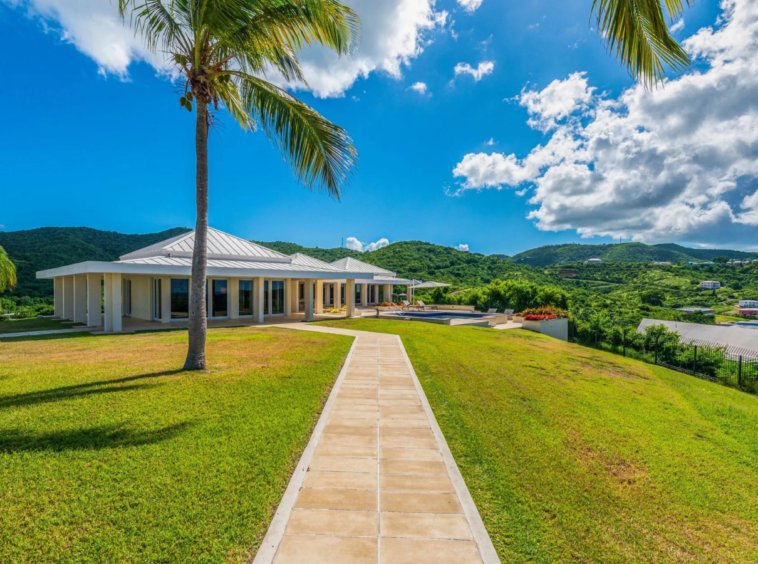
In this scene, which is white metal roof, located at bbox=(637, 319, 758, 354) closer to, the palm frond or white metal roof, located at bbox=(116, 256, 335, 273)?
the palm frond

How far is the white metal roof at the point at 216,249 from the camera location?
19141mm

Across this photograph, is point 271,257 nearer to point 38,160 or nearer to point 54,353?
point 54,353

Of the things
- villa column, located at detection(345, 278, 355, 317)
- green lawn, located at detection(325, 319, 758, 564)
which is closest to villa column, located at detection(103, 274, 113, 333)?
villa column, located at detection(345, 278, 355, 317)

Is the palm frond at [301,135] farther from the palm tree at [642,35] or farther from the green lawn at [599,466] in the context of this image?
the green lawn at [599,466]

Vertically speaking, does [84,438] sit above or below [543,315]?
below

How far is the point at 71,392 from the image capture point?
6691mm

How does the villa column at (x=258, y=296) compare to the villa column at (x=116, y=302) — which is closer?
the villa column at (x=116, y=302)

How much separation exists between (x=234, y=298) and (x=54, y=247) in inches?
1068

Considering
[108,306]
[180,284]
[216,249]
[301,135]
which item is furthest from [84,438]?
[216,249]

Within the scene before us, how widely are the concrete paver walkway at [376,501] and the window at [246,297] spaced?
16610 millimetres

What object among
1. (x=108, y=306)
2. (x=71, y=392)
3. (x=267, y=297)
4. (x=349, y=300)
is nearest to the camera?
(x=71, y=392)

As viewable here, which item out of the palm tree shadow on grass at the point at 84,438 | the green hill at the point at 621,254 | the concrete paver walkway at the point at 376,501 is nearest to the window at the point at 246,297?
the palm tree shadow on grass at the point at 84,438

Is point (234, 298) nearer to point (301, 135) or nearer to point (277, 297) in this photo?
point (277, 297)

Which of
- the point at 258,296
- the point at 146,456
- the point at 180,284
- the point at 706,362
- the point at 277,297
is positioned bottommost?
the point at 706,362
